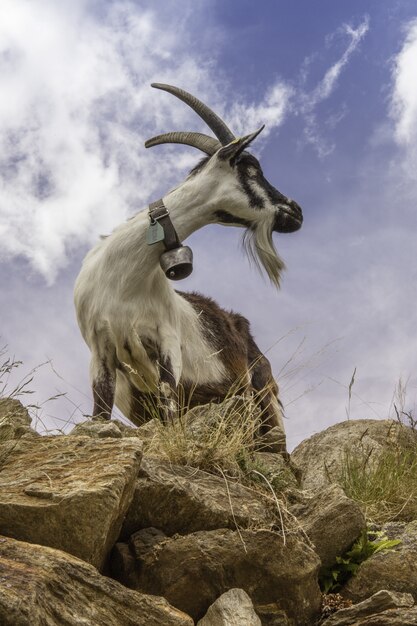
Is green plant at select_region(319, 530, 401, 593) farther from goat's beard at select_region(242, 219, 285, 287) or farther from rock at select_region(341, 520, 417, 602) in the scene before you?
goat's beard at select_region(242, 219, 285, 287)

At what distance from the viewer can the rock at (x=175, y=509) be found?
4.47m

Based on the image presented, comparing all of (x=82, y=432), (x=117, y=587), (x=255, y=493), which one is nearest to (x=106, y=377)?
(x=82, y=432)

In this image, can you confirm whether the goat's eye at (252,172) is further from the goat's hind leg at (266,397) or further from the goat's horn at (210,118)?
the goat's hind leg at (266,397)

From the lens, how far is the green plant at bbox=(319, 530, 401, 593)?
15.8ft

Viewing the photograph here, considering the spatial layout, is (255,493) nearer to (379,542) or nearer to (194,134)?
(379,542)

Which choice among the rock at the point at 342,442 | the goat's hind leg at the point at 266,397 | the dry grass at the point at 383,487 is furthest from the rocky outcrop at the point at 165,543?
the goat's hind leg at the point at 266,397

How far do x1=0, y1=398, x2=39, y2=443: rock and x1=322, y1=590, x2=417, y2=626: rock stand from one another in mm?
1986

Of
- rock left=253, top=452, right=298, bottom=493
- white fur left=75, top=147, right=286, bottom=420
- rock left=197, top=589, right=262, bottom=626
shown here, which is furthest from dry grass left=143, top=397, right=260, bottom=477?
white fur left=75, top=147, right=286, bottom=420

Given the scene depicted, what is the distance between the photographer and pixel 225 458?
16.7 feet

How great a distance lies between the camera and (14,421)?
568 cm

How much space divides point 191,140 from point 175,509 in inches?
191

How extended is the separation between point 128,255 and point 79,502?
4.16 meters

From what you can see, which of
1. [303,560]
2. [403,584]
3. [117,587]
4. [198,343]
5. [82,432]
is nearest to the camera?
[117,587]

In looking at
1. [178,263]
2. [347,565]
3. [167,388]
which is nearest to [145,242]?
[178,263]
